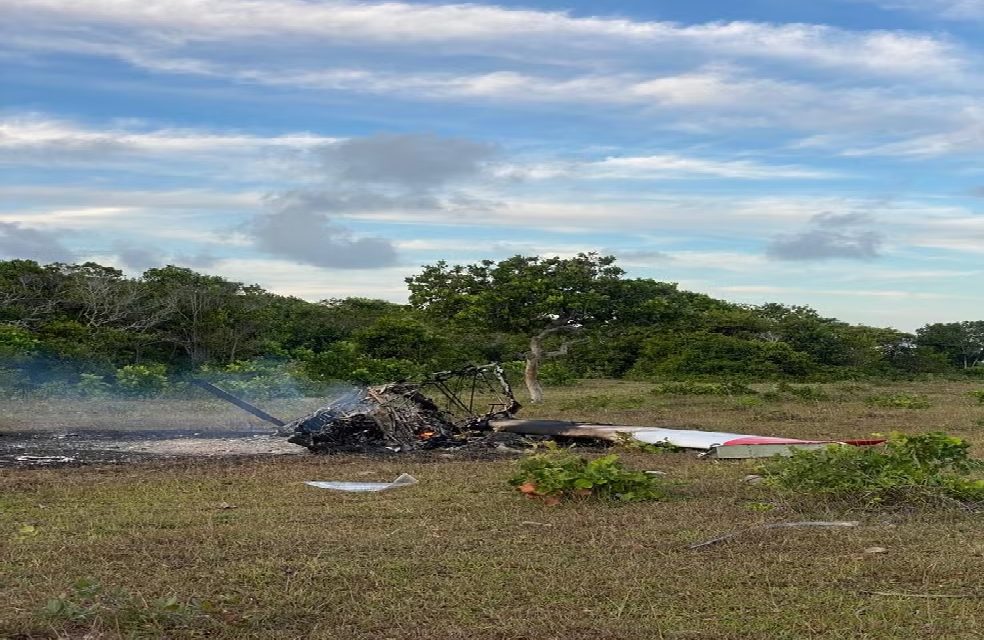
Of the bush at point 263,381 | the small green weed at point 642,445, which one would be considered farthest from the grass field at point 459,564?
the bush at point 263,381

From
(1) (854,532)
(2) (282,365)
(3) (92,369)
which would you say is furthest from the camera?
(2) (282,365)

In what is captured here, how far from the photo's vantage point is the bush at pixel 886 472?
8.47m

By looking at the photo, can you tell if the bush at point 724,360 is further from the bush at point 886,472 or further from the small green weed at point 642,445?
the bush at point 886,472

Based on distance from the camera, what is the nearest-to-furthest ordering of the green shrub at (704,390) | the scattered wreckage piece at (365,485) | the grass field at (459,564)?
the grass field at (459,564) → the scattered wreckage piece at (365,485) → the green shrub at (704,390)

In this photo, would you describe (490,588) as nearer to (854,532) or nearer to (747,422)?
(854,532)

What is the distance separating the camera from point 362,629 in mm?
5152

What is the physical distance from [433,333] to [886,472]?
21007mm

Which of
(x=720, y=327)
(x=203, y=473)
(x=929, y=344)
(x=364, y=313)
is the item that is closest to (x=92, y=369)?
(x=203, y=473)

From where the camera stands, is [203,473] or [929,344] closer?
[203,473]

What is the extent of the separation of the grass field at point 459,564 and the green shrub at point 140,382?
11.5 m

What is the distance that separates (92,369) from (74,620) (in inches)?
766

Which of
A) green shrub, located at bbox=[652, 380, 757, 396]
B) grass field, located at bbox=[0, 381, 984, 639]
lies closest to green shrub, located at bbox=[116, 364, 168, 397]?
green shrub, located at bbox=[652, 380, 757, 396]

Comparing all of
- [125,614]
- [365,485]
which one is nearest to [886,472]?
[365,485]

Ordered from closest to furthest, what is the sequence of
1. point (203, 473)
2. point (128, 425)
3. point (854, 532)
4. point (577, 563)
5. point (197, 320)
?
1. point (577, 563)
2. point (854, 532)
3. point (203, 473)
4. point (128, 425)
5. point (197, 320)
